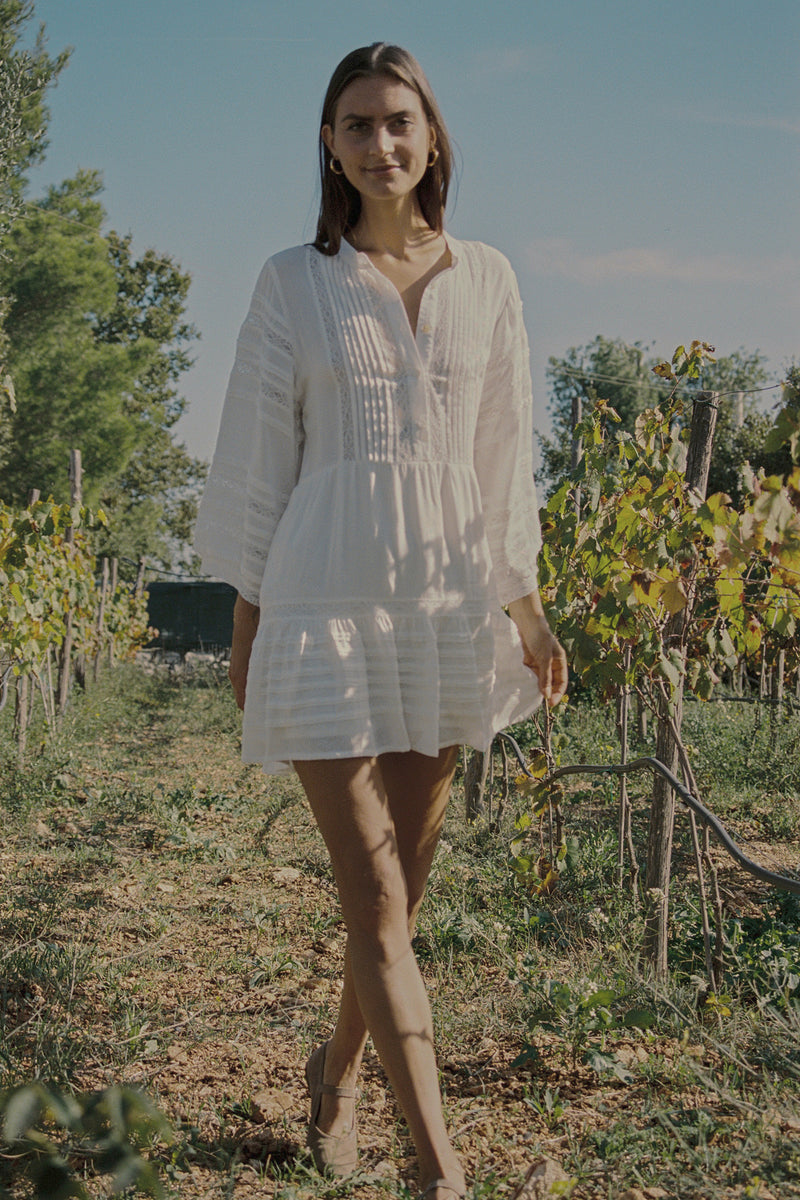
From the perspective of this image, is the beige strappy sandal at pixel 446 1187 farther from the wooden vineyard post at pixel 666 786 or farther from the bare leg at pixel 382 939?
the wooden vineyard post at pixel 666 786

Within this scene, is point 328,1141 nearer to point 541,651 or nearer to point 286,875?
point 541,651

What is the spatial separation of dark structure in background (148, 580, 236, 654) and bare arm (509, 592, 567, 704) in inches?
686

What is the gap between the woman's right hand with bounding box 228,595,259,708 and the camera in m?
1.80

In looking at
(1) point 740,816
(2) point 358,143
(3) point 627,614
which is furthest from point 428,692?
(1) point 740,816

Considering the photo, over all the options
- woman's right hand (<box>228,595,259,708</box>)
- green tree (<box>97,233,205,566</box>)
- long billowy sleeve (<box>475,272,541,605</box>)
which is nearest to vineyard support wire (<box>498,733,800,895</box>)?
long billowy sleeve (<box>475,272,541,605</box>)

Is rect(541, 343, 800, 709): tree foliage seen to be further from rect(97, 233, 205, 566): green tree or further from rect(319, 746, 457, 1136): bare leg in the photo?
rect(97, 233, 205, 566): green tree

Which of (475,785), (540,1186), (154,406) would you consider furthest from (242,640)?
(154,406)

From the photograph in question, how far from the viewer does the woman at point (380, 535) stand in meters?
1.61

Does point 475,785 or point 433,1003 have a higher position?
point 475,785

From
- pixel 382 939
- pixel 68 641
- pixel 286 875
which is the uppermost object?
pixel 68 641

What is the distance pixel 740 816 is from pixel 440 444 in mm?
3264

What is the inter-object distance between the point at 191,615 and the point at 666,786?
19.2 meters

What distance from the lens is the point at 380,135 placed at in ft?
5.61

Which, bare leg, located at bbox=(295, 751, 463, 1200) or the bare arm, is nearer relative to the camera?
bare leg, located at bbox=(295, 751, 463, 1200)
